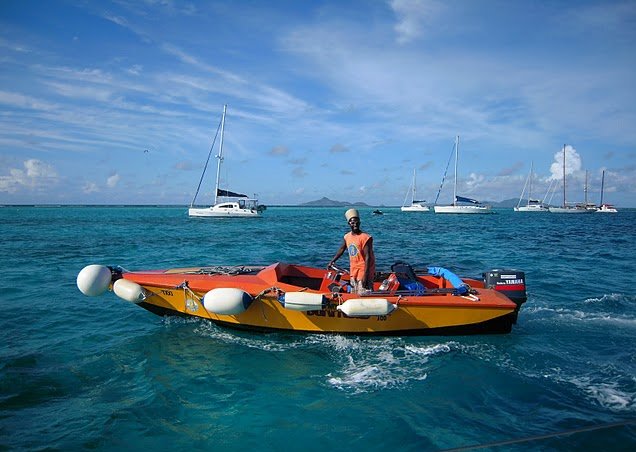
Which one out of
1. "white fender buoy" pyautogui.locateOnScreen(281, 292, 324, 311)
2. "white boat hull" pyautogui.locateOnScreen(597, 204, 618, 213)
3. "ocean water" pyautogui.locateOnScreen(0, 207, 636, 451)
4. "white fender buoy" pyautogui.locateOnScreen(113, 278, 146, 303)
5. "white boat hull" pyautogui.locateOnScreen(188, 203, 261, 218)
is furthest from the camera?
"white boat hull" pyautogui.locateOnScreen(597, 204, 618, 213)

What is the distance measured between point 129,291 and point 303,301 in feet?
11.0

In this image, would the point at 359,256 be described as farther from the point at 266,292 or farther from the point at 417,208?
the point at 417,208

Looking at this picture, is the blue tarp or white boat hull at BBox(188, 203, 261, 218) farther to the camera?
white boat hull at BBox(188, 203, 261, 218)

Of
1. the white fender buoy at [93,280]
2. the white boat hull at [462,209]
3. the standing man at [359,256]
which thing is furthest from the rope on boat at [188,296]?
the white boat hull at [462,209]

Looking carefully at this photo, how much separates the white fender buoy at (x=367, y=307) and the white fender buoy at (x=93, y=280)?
15.4 ft

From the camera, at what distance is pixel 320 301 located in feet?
23.6

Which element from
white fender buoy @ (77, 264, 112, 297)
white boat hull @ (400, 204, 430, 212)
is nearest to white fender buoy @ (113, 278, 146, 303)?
white fender buoy @ (77, 264, 112, 297)

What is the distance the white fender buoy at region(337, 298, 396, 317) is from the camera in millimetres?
7016

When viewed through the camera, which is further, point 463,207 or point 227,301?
point 463,207

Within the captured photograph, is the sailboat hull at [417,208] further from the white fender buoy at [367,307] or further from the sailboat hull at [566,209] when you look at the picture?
the white fender buoy at [367,307]

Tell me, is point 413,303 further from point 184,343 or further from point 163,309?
point 163,309

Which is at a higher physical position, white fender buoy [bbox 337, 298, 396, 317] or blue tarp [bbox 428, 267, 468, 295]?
blue tarp [bbox 428, 267, 468, 295]

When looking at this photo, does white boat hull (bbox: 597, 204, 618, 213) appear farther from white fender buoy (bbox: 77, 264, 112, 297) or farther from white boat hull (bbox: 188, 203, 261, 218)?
white fender buoy (bbox: 77, 264, 112, 297)

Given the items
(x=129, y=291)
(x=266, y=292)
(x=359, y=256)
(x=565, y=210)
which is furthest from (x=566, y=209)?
(x=129, y=291)
